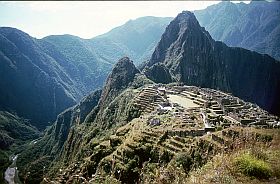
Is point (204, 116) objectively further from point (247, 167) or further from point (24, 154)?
point (24, 154)

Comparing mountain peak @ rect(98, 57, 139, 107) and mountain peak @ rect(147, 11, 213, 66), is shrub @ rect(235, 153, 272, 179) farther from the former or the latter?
mountain peak @ rect(147, 11, 213, 66)

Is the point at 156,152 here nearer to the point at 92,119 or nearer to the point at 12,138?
the point at 92,119

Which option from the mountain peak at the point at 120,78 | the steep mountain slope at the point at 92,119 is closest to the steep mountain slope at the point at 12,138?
the steep mountain slope at the point at 92,119

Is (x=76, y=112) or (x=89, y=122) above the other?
(x=89, y=122)

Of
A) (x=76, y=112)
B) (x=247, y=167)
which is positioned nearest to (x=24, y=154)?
(x=76, y=112)

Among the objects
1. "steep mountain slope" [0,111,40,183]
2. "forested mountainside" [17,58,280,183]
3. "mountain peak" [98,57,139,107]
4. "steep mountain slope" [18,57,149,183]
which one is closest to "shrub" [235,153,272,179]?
"forested mountainside" [17,58,280,183]

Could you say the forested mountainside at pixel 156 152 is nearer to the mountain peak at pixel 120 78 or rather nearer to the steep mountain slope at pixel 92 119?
the steep mountain slope at pixel 92 119

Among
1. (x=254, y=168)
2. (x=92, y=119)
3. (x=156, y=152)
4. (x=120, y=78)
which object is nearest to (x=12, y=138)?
(x=120, y=78)


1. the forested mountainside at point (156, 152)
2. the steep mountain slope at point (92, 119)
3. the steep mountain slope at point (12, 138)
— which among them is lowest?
the steep mountain slope at point (12, 138)
